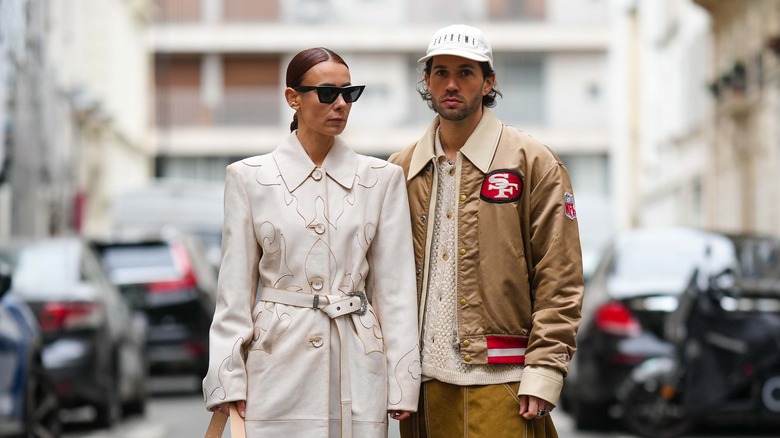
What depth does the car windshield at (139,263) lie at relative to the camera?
16.7 meters

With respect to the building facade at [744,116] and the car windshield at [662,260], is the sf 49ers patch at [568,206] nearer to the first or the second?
the car windshield at [662,260]

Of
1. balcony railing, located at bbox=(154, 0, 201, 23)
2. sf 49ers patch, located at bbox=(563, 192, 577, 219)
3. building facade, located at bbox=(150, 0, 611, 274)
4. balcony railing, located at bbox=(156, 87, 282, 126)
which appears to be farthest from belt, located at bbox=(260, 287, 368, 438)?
balcony railing, located at bbox=(154, 0, 201, 23)

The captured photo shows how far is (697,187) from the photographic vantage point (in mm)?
38125

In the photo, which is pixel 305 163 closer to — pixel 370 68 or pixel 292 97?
pixel 292 97

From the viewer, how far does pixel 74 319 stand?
12.2 metres

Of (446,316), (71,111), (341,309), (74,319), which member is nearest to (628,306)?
(74,319)

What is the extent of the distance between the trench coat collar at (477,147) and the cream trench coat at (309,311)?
328mm

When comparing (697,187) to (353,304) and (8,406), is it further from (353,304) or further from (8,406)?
(353,304)

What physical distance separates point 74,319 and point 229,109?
156 ft

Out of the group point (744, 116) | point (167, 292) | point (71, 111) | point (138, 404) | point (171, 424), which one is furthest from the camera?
point (71, 111)

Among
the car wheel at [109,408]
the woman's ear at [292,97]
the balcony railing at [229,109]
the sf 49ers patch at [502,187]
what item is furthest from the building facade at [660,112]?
the woman's ear at [292,97]

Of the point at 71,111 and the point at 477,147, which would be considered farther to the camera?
the point at 71,111

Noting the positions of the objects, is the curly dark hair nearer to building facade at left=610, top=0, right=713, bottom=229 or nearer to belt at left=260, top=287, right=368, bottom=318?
belt at left=260, top=287, right=368, bottom=318

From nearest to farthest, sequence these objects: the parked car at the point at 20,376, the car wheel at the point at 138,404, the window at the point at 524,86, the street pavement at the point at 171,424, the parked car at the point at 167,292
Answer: the parked car at the point at 20,376 < the street pavement at the point at 171,424 < the car wheel at the point at 138,404 < the parked car at the point at 167,292 < the window at the point at 524,86
